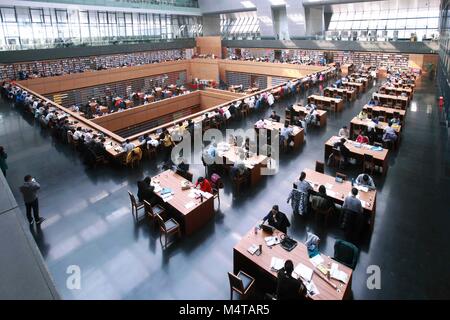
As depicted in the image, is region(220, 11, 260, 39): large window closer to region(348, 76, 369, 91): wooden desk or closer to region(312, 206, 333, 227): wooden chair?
region(348, 76, 369, 91): wooden desk

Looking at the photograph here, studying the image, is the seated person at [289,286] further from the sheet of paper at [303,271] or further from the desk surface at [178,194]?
the desk surface at [178,194]

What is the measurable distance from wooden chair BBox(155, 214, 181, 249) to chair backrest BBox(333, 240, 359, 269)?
10.1 feet

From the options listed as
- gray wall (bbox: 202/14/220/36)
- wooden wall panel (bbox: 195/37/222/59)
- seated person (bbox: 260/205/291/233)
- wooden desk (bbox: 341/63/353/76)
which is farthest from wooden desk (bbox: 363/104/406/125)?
gray wall (bbox: 202/14/220/36)

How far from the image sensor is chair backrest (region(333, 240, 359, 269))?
4758 millimetres

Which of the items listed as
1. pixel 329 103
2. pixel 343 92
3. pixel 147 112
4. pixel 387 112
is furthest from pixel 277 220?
pixel 147 112

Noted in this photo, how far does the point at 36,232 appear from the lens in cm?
636

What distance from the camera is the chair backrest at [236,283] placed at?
439 centimetres

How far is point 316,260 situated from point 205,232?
8.14 feet

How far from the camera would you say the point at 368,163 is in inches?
328

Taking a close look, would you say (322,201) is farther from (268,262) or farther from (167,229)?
(167,229)
